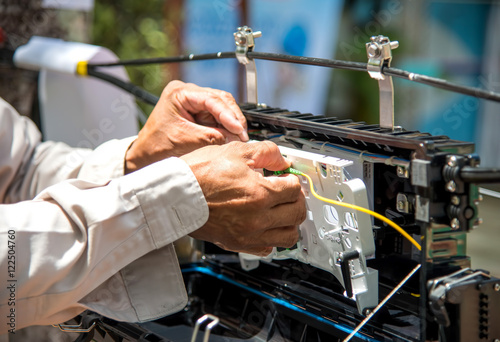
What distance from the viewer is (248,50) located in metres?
1.11

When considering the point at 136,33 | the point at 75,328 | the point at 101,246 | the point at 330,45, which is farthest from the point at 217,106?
the point at 136,33

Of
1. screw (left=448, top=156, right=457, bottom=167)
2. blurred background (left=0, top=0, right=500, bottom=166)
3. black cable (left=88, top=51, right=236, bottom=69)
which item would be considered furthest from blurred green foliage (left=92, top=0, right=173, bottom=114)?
screw (left=448, top=156, right=457, bottom=167)

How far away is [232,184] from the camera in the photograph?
0.88m

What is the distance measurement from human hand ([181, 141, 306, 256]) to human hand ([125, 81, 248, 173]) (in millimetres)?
209

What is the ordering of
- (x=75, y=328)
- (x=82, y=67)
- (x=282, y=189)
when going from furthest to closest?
(x=82, y=67) → (x=75, y=328) → (x=282, y=189)

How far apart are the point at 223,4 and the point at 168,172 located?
2.81m

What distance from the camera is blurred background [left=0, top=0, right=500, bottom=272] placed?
3.52 meters

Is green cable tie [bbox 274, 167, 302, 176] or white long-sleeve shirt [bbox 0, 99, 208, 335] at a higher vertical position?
green cable tie [bbox 274, 167, 302, 176]

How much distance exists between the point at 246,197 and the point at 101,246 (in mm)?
246

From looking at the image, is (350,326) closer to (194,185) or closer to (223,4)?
(194,185)

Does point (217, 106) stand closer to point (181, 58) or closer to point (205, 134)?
point (205, 134)

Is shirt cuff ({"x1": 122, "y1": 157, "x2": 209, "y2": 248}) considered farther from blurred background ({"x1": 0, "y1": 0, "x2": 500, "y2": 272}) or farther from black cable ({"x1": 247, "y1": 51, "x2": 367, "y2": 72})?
blurred background ({"x1": 0, "y1": 0, "x2": 500, "y2": 272})

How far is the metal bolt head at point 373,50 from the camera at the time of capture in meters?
0.84

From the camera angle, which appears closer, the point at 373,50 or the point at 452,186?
the point at 452,186
